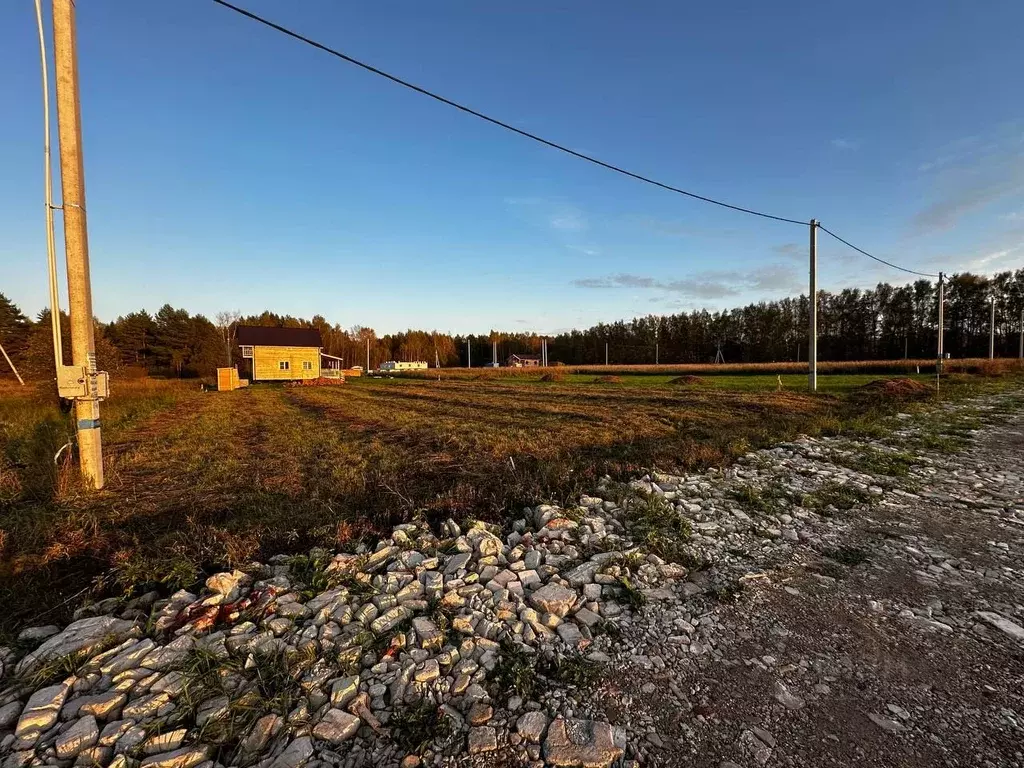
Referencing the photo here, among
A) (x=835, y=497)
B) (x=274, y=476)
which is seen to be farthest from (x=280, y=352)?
(x=835, y=497)

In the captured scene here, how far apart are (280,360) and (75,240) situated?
40276 millimetres

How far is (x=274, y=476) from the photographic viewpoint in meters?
7.31

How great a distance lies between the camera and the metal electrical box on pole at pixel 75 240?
5.76m

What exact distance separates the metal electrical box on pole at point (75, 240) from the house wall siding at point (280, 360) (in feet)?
129

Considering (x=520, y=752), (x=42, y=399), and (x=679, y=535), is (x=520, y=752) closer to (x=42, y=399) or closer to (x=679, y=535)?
(x=679, y=535)

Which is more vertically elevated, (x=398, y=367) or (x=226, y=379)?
(x=398, y=367)

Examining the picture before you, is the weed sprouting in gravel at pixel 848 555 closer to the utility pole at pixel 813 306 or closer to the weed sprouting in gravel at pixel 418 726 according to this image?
the weed sprouting in gravel at pixel 418 726

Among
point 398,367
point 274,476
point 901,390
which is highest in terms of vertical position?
point 398,367

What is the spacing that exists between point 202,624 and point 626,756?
278cm

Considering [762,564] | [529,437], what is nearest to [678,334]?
[529,437]

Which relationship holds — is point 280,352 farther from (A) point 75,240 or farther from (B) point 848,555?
(B) point 848,555

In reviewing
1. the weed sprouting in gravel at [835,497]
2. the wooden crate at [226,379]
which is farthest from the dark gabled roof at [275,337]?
the weed sprouting in gravel at [835,497]

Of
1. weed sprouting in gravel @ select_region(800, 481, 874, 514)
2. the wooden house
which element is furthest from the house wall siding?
weed sprouting in gravel @ select_region(800, 481, 874, 514)

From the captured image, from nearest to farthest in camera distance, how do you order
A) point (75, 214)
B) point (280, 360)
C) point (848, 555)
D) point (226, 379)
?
point (848, 555)
point (75, 214)
point (226, 379)
point (280, 360)
